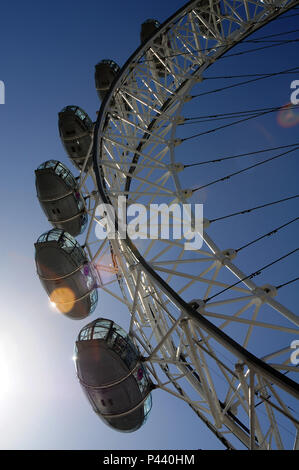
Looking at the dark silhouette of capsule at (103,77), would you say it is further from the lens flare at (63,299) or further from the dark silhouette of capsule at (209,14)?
the lens flare at (63,299)

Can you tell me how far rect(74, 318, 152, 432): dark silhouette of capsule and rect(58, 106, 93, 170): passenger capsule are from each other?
9444 mm

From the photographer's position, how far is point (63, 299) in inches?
536

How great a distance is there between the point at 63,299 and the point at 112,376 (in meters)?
4.65

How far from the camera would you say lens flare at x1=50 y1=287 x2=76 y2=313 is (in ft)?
43.5

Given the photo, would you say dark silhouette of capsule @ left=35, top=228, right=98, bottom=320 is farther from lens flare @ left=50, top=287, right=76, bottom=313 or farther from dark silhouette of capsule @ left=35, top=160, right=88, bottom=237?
dark silhouette of capsule @ left=35, top=160, right=88, bottom=237

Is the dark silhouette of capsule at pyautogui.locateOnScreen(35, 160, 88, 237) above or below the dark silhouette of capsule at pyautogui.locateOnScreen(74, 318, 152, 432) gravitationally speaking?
above

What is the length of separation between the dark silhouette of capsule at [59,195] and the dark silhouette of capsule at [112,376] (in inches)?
266

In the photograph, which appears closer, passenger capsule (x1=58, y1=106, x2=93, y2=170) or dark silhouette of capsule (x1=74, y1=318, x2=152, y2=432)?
dark silhouette of capsule (x1=74, y1=318, x2=152, y2=432)

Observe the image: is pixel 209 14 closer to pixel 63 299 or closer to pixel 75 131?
pixel 75 131

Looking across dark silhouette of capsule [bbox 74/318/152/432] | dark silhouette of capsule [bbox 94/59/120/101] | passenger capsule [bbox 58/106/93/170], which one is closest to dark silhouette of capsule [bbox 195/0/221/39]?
dark silhouette of capsule [bbox 94/59/120/101]

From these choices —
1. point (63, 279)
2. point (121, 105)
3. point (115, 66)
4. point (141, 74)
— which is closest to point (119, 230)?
point (63, 279)

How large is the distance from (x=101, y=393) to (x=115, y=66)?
19713mm

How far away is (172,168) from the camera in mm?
15234
